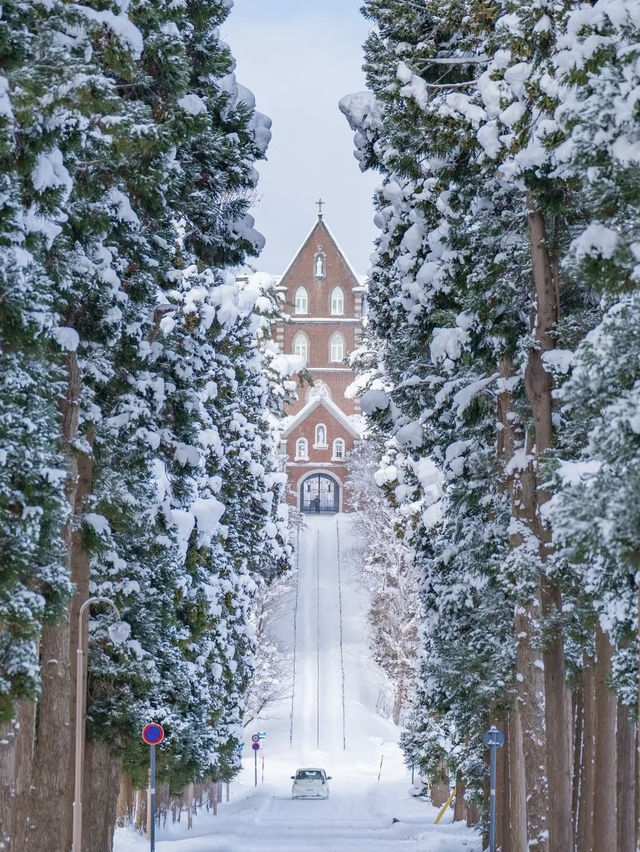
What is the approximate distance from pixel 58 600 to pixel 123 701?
24.4ft

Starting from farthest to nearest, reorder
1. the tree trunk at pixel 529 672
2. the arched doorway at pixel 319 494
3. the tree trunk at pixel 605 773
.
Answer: the arched doorway at pixel 319 494 → the tree trunk at pixel 605 773 → the tree trunk at pixel 529 672

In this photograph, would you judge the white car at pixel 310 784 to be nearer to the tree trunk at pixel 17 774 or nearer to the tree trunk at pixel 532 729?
the tree trunk at pixel 532 729

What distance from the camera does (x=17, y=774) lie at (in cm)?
1475

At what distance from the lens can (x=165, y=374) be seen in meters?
18.6

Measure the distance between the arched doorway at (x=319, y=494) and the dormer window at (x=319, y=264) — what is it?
15.6 m

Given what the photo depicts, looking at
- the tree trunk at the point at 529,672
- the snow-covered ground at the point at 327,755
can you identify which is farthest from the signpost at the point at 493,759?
the snow-covered ground at the point at 327,755

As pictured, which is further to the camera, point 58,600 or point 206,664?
point 206,664

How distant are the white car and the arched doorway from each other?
5501 centimetres

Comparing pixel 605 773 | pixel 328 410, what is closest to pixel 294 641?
pixel 328 410

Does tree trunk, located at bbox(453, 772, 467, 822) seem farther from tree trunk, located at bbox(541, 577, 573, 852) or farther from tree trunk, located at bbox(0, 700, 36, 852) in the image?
tree trunk, located at bbox(0, 700, 36, 852)

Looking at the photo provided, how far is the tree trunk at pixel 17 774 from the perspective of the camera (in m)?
12.7

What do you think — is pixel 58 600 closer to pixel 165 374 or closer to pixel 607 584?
pixel 607 584

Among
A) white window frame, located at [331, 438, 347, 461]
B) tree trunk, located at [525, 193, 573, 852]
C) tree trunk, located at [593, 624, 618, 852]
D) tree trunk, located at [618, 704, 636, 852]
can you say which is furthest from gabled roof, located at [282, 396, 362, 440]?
tree trunk, located at [525, 193, 573, 852]

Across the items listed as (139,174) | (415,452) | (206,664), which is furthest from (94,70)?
(206,664)
